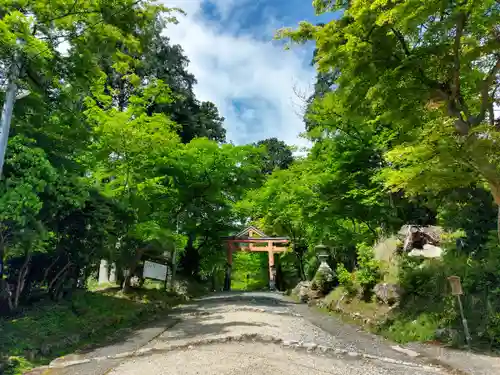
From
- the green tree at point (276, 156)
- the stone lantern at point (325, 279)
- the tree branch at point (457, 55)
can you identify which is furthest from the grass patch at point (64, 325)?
the green tree at point (276, 156)

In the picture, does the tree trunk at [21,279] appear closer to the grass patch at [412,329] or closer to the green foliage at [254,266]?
the grass patch at [412,329]

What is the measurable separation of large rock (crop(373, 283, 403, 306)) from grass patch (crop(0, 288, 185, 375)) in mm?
6118

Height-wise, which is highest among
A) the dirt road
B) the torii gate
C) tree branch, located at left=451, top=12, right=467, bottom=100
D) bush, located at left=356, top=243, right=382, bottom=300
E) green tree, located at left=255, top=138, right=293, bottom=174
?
green tree, located at left=255, top=138, right=293, bottom=174

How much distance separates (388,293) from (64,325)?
23.7 ft

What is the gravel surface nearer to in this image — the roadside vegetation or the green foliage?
the roadside vegetation

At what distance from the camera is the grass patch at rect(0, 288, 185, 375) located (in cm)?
573

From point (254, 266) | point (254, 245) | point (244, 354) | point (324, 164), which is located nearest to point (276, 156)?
point (254, 266)

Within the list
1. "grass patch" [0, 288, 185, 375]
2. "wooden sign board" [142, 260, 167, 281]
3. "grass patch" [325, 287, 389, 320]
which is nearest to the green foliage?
"wooden sign board" [142, 260, 167, 281]

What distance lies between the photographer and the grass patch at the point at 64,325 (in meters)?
5.73

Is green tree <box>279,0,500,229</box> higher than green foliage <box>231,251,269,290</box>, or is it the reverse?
green tree <box>279,0,500,229</box>

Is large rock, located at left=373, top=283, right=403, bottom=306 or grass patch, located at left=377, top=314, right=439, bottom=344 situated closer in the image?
grass patch, located at left=377, top=314, right=439, bottom=344

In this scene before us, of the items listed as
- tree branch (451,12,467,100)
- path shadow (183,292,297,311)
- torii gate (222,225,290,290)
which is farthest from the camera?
torii gate (222,225,290,290)

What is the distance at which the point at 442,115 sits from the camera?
7.14m

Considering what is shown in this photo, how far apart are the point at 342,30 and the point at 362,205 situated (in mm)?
6165
